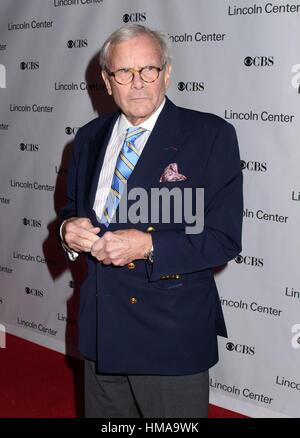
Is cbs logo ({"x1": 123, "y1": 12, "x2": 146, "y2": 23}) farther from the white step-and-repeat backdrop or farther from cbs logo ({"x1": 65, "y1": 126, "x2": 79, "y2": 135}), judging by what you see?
cbs logo ({"x1": 65, "y1": 126, "x2": 79, "y2": 135})

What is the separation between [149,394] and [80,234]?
→ 0.62 metres

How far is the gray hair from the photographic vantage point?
5.74 ft

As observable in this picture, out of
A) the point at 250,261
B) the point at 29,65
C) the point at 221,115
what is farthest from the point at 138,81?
the point at 29,65

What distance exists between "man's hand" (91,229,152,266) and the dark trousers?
48 cm

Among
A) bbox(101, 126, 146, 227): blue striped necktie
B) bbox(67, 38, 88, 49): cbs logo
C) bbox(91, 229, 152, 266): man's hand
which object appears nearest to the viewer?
bbox(91, 229, 152, 266): man's hand

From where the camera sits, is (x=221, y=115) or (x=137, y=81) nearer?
(x=137, y=81)

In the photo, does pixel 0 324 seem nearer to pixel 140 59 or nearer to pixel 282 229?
pixel 282 229

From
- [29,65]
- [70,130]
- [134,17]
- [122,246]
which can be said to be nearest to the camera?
[122,246]

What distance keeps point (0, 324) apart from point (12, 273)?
17.3 inches

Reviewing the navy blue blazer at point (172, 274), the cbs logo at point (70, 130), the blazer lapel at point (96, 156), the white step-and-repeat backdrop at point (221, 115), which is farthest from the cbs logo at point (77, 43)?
the navy blue blazer at point (172, 274)

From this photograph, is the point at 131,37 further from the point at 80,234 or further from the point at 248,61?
the point at 248,61

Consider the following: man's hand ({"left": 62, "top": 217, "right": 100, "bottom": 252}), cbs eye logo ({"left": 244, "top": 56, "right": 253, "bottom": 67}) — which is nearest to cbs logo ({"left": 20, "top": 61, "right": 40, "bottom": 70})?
cbs eye logo ({"left": 244, "top": 56, "right": 253, "bottom": 67})

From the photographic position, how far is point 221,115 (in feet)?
9.31

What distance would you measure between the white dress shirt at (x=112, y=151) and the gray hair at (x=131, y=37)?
16cm
